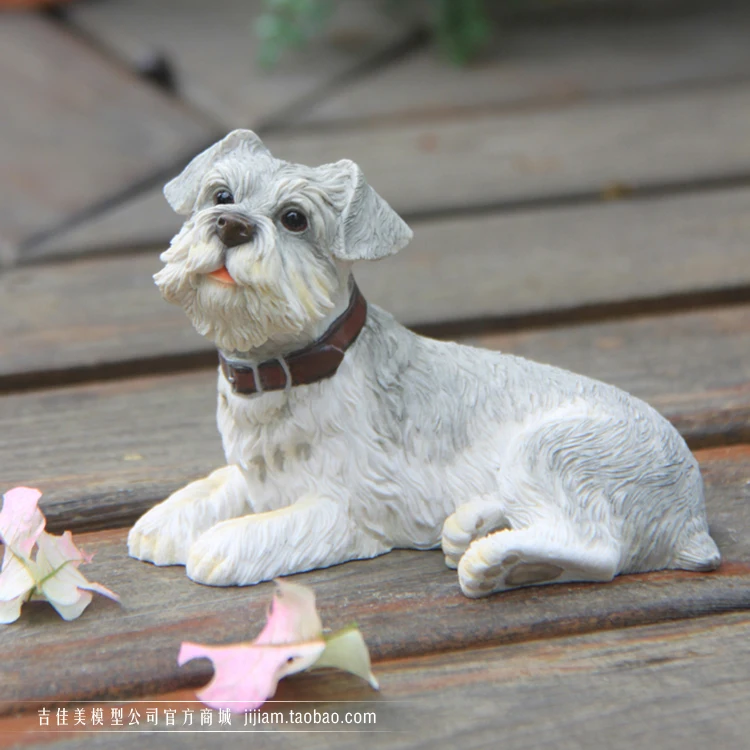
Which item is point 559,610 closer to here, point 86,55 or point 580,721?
point 580,721

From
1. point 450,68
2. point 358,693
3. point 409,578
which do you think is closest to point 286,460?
point 409,578

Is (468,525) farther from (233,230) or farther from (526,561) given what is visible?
(233,230)

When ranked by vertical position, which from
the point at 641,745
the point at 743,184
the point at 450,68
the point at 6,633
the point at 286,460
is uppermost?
the point at 450,68

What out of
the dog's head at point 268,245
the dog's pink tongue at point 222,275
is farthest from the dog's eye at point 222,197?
the dog's pink tongue at point 222,275

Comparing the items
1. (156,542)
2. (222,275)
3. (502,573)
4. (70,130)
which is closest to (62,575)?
(156,542)

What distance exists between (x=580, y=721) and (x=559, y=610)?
0.19 m

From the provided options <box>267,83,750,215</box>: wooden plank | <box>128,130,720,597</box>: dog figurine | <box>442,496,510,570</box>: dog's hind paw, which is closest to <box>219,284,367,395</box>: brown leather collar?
<box>128,130,720,597</box>: dog figurine

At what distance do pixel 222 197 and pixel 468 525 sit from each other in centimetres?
49

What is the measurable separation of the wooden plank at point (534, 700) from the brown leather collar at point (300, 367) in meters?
0.36

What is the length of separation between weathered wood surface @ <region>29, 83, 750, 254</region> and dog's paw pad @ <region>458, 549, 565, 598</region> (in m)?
1.32

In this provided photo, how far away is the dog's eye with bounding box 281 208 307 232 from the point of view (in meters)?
1.35

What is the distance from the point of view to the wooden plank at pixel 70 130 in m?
2.77

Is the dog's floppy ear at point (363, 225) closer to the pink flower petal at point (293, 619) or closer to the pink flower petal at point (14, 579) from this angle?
the pink flower petal at point (293, 619)

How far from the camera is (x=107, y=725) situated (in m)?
1.18
